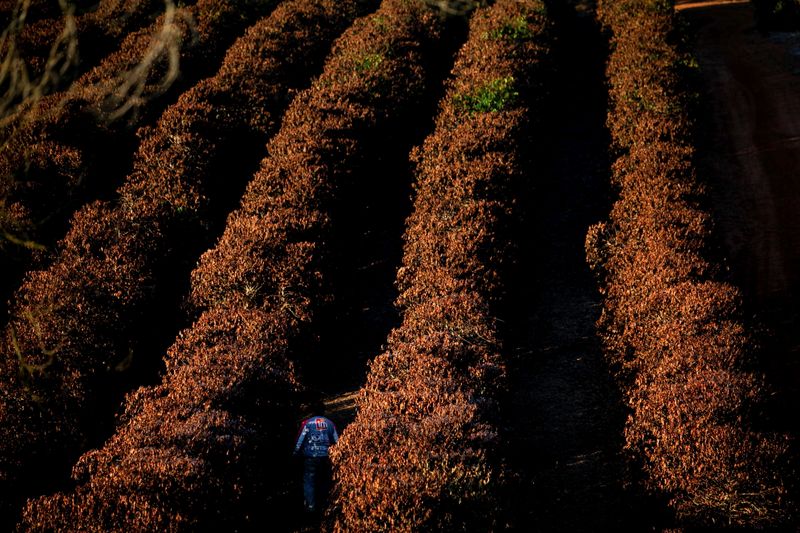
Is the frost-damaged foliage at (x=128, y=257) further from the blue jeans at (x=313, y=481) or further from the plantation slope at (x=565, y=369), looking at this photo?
the plantation slope at (x=565, y=369)

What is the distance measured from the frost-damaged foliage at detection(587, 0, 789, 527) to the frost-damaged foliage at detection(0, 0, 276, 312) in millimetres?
8079

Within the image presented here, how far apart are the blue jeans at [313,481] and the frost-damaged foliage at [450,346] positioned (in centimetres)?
71

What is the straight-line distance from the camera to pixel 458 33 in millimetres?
24688

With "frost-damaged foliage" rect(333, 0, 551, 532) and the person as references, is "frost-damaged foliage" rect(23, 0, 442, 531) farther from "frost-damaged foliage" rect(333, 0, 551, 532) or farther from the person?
"frost-damaged foliage" rect(333, 0, 551, 532)

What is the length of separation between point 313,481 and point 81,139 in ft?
36.5

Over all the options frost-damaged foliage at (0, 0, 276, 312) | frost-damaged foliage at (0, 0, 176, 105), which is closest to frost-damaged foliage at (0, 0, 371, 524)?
frost-damaged foliage at (0, 0, 276, 312)

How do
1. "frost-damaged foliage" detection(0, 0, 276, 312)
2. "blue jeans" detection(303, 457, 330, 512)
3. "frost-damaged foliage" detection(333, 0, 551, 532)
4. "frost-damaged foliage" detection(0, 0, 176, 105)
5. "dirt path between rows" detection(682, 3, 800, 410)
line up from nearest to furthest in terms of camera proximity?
"frost-damaged foliage" detection(333, 0, 551, 532) < "blue jeans" detection(303, 457, 330, 512) < "dirt path between rows" detection(682, 3, 800, 410) < "frost-damaged foliage" detection(0, 0, 276, 312) < "frost-damaged foliage" detection(0, 0, 176, 105)

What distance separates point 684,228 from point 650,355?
3158 millimetres

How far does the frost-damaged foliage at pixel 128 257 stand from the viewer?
405 inches

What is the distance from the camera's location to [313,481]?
31.8 feet

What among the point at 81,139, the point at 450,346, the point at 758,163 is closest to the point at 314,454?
the point at 450,346

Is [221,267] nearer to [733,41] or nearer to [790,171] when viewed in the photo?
[790,171]

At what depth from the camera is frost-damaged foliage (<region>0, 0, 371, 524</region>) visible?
33.8 feet

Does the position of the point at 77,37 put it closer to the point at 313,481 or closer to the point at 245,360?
the point at 245,360
